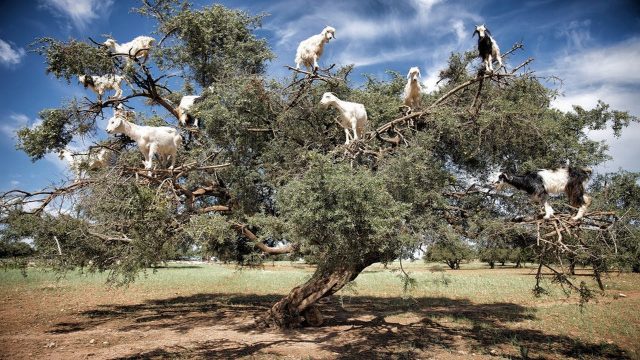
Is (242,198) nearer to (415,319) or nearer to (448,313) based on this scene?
(415,319)

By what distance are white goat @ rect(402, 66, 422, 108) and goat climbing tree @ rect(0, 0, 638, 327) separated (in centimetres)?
60

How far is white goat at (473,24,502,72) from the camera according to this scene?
7.46 m

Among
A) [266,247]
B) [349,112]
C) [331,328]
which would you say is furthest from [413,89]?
[331,328]

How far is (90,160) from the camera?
882 cm

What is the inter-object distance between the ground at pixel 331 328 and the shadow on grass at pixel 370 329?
0.03m

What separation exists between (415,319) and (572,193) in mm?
6846

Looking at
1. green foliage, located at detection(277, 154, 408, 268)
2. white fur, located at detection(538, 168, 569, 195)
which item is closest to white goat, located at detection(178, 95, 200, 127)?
green foliage, located at detection(277, 154, 408, 268)

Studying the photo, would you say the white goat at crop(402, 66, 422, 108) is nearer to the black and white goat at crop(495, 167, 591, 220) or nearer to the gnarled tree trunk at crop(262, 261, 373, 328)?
the black and white goat at crop(495, 167, 591, 220)

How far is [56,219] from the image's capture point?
7.76 meters

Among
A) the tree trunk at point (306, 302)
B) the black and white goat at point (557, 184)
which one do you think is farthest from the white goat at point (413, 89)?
the tree trunk at point (306, 302)

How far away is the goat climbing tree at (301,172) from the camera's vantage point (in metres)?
6.64

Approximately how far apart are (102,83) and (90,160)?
8.09 feet

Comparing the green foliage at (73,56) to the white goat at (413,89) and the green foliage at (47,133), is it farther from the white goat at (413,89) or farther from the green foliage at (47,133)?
the white goat at (413,89)

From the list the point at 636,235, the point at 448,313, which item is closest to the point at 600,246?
the point at 636,235
